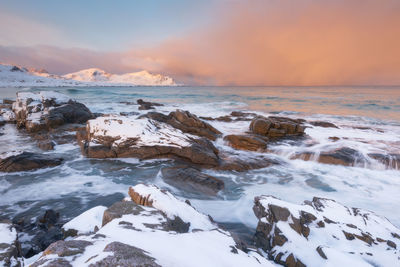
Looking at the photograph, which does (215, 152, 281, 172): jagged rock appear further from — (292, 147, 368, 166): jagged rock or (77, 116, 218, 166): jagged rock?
(292, 147, 368, 166): jagged rock

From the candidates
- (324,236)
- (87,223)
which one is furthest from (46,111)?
(324,236)

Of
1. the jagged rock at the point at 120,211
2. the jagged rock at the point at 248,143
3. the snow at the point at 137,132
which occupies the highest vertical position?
the snow at the point at 137,132

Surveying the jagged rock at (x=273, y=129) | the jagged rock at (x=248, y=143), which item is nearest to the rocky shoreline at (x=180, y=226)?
the jagged rock at (x=248, y=143)

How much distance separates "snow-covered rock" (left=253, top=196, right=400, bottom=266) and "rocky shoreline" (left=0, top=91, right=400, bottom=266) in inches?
0.6

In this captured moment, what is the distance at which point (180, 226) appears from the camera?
3.13 metres

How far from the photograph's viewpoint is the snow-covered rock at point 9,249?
7.81ft

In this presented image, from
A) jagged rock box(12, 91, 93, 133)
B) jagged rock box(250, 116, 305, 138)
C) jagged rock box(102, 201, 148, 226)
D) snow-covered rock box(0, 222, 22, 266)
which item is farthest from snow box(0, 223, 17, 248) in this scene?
jagged rock box(250, 116, 305, 138)

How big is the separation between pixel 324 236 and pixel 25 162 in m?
8.84

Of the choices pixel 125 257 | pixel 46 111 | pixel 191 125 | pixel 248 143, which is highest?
pixel 46 111

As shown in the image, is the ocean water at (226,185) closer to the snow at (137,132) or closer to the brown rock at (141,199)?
the snow at (137,132)

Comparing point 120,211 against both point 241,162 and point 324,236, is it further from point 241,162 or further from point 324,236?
point 241,162

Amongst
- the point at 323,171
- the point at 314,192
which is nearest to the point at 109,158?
the point at 314,192

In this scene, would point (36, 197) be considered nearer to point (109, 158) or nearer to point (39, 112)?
point (109, 158)

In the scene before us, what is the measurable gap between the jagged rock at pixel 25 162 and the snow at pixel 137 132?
5.71 ft
